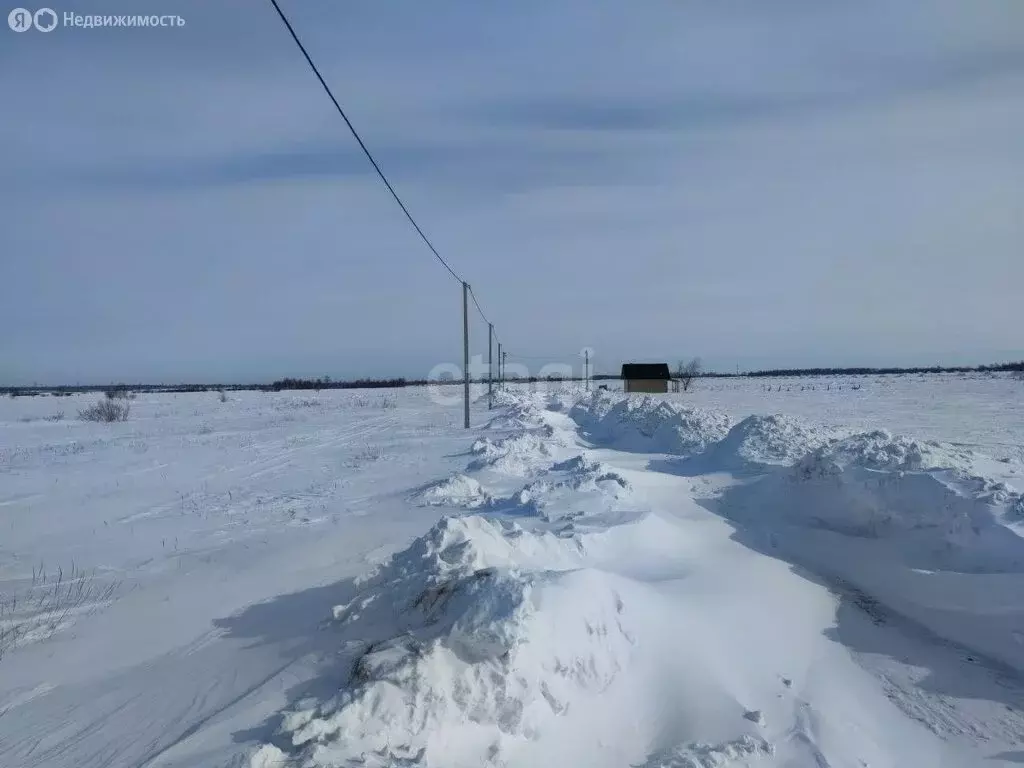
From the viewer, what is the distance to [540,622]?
4316 millimetres

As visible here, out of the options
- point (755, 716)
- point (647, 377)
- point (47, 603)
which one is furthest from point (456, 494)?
point (647, 377)

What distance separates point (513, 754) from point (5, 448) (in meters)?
23.9

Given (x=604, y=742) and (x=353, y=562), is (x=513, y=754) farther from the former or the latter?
(x=353, y=562)

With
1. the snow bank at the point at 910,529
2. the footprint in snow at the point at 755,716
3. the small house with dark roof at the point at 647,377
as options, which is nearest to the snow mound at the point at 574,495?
the snow bank at the point at 910,529

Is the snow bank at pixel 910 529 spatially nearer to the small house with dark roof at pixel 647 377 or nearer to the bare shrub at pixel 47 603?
the bare shrub at pixel 47 603

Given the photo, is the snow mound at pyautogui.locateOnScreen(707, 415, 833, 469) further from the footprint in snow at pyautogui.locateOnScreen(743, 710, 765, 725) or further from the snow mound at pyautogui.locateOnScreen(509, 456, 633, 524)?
the footprint in snow at pyautogui.locateOnScreen(743, 710, 765, 725)

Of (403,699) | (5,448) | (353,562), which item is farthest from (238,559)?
(5,448)

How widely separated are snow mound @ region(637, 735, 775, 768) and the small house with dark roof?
57680 mm

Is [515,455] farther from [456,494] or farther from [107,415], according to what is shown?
[107,415]

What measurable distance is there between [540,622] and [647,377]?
61394mm

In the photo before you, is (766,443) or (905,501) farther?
(766,443)

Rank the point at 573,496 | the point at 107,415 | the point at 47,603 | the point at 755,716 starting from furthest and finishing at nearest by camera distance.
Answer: the point at 107,415
the point at 573,496
the point at 47,603
the point at 755,716

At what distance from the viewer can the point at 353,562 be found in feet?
23.6

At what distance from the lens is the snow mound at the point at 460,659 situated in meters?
3.45
